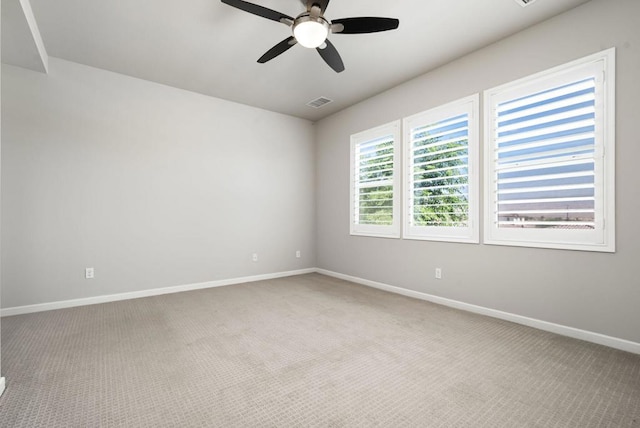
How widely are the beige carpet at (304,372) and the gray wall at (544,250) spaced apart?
0.29 meters

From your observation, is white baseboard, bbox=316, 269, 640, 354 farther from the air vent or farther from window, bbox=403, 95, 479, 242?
the air vent

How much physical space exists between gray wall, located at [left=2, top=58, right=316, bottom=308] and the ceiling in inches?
13.8

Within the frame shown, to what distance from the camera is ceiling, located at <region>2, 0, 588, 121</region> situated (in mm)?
2592

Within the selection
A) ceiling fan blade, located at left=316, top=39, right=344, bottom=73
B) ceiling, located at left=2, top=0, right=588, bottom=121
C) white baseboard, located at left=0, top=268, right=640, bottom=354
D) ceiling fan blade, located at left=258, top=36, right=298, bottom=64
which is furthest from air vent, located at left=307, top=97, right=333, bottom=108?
white baseboard, located at left=0, top=268, right=640, bottom=354

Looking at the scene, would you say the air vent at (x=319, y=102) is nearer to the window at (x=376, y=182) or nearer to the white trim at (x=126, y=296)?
the window at (x=376, y=182)

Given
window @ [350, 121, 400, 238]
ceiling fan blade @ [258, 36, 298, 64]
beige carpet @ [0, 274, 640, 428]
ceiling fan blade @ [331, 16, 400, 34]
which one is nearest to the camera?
beige carpet @ [0, 274, 640, 428]

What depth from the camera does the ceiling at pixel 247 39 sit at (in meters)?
2.59

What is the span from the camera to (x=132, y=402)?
1.70 m

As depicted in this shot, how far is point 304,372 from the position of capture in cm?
205

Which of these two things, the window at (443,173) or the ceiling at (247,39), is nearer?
the ceiling at (247,39)

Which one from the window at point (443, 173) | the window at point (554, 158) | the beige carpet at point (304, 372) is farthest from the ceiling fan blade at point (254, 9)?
the beige carpet at point (304, 372)

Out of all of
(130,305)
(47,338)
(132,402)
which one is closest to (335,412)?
(132,402)

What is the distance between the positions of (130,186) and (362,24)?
11.3ft

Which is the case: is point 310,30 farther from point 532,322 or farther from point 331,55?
point 532,322
